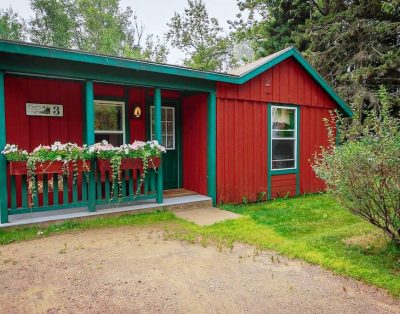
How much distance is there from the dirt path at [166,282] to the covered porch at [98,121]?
4.46 ft

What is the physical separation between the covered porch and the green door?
0.02 metres

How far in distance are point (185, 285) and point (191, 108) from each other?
4698 mm

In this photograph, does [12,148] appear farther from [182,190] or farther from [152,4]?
[152,4]

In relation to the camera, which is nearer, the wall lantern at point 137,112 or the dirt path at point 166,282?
the dirt path at point 166,282

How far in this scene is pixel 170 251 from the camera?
383 cm

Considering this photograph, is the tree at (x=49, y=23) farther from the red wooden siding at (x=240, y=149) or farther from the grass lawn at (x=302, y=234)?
the grass lawn at (x=302, y=234)

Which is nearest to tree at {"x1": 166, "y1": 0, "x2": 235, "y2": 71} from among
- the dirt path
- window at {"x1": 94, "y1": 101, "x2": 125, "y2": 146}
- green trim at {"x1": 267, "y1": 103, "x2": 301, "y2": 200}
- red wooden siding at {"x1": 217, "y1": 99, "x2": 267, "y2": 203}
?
green trim at {"x1": 267, "y1": 103, "x2": 301, "y2": 200}

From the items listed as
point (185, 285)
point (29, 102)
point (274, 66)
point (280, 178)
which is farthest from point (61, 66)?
point (280, 178)

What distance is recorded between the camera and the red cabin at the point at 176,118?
4.92 metres

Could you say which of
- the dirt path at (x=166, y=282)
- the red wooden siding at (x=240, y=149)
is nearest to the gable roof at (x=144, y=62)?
the red wooden siding at (x=240, y=149)

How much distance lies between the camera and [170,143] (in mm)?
7312

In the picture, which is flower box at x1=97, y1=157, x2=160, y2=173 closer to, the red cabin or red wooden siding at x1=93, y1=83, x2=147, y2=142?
the red cabin

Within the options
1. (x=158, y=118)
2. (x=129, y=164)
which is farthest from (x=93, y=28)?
(x=129, y=164)

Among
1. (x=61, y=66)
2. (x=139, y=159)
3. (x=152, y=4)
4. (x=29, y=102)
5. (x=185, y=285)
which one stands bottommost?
(x=185, y=285)
